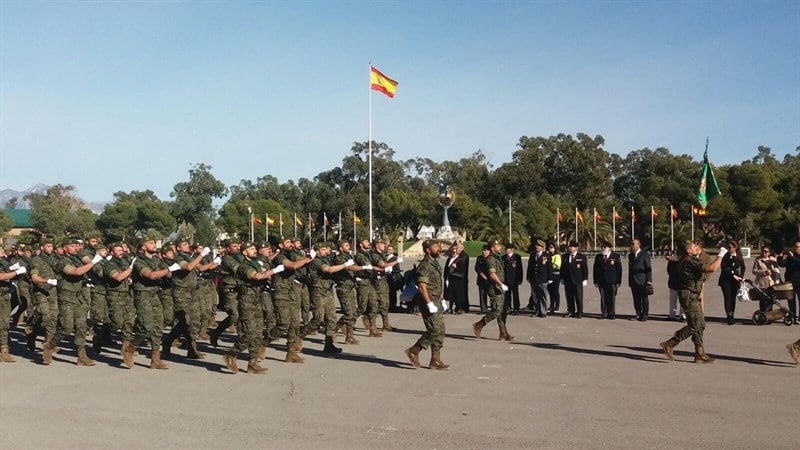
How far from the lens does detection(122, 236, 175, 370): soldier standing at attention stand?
10914 millimetres

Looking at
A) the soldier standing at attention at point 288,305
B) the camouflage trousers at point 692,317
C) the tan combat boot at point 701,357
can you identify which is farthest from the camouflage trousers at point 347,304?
the tan combat boot at point 701,357

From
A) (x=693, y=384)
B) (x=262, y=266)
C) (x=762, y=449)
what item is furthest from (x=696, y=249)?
(x=262, y=266)

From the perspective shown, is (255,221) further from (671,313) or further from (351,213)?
(671,313)

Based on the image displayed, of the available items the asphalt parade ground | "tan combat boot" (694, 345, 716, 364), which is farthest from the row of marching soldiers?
"tan combat boot" (694, 345, 716, 364)

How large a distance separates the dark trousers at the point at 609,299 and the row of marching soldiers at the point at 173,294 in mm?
6671

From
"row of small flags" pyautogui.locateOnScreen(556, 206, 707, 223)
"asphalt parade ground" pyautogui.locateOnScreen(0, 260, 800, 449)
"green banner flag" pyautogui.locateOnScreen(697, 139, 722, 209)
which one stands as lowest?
"asphalt parade ground" pyautogui.locateOnScreen(0, 260, 800, 449)

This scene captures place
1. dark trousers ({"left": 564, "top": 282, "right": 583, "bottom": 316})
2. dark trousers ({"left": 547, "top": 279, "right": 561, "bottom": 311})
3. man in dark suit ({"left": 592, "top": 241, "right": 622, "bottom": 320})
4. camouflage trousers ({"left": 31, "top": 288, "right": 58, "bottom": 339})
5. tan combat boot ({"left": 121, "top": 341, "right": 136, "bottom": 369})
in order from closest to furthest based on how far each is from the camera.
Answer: tan combat boot ({"left": 121, "top": 341, "right": 136, "bottom": 369}) < camouflage trousers ({"left": 31, "top": 288, "right": 58, "bottom": 339}) < man in dark suit ({"left": 592, "top": 241, "right": 622, "bottom": 320}) < dark trousers ({"left": 564, "top": 282, "right": 583, "bottom": 316}) < dark trousers ({"left": 547, "top": 279, "right": 561, "bottom": 311})

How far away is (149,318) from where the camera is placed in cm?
1098

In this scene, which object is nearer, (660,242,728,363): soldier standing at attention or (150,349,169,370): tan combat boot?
(660,242,728,363): soldier standing at attention

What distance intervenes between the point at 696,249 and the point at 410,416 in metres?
5.75

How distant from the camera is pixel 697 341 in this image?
10.9 metres

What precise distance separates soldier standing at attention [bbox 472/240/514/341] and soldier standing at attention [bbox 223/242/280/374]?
13.0ft

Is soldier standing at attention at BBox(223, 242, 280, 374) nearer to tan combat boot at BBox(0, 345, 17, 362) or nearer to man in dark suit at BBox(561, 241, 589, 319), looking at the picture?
tan combat boot at BBox(0, 345, 17, 362)

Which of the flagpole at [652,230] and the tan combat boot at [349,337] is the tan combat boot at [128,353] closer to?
the tan combat boot at [349,337]
